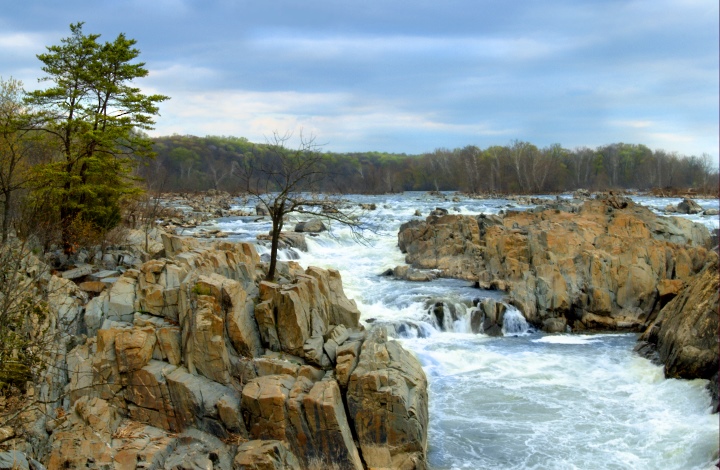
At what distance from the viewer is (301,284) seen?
1447 centimetres

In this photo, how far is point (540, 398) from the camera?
1527cm

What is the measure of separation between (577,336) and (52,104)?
19316mm

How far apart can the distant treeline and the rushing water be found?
201 feet

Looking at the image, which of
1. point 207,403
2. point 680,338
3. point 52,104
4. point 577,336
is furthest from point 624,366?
point 52,104

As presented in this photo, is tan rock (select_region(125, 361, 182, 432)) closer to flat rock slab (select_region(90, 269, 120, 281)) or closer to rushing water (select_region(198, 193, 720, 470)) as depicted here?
flat rock slab (select_region(90, 269, 120, 281))

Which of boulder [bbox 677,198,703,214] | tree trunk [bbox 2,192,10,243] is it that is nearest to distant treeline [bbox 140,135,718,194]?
boulder [bbox 677,198,703,214]

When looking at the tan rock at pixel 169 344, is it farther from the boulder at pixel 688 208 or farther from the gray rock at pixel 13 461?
the boulder at pixel 688 208

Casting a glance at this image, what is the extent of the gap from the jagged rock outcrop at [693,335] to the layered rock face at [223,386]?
25.3ft

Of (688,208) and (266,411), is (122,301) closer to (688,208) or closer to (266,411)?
(266,411)

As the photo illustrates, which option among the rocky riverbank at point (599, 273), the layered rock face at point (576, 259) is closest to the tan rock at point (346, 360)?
the rocky riverbank at point (599, 273)

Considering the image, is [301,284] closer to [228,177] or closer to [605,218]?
[605,218]

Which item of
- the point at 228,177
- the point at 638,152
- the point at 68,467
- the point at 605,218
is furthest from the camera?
the point at 638,152

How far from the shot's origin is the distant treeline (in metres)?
88.2

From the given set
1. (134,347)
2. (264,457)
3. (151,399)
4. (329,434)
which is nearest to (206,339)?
(134,347)
